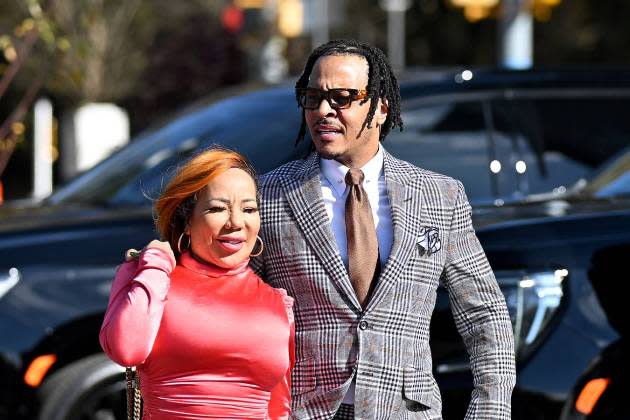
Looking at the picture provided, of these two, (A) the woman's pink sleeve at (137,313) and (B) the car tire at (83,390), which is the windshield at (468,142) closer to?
(B) the car tire at (83,390)

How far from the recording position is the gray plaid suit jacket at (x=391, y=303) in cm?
284

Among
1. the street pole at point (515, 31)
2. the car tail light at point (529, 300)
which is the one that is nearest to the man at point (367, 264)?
the car tail light at point (529, 300)

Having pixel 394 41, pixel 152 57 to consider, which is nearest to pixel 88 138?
pixel 152 57

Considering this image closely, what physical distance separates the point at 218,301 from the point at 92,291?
200cm

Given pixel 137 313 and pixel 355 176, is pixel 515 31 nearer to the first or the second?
pixel 355 176

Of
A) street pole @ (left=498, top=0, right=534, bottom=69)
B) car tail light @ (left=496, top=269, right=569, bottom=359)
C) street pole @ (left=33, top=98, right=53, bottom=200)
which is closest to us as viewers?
car tail light @ (left=496, top=269, right=569, bottom=359)

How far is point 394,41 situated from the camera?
131ft

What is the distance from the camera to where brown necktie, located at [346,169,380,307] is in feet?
9.42

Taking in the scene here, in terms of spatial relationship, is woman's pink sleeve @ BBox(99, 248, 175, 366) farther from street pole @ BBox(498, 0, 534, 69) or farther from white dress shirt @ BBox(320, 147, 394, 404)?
street pole @ BBox(498, 0, 534, 69)

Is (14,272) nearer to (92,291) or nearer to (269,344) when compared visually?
(92,291)

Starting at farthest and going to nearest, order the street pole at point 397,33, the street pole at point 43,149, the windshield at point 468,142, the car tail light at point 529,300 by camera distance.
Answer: the street pole at point 397,33 → the street pole at point 43,149 → the windshield at point 468,142 → the car tail light at point 529,300

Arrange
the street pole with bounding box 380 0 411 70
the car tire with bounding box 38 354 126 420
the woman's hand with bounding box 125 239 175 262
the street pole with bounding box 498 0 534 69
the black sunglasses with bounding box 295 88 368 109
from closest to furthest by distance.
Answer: the woman's hand with bounding box 125 239 175 262
the black sunglasses with bounding box 295 88 368 109
the car tire with bounding box 38 354 126 420
the street pole with bounding box 498 0 534 69
the street pole with bounding box 380 0 411 70

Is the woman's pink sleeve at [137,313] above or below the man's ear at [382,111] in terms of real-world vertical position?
below

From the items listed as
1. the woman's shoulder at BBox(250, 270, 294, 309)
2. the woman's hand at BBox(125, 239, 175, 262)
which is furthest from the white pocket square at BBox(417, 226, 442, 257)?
the woman's hand at BBox(125, 239, 175, 262)
